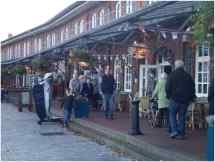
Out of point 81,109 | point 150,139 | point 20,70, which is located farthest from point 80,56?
point 20,70

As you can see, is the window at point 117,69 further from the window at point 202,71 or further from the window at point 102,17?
the window at point 202,71

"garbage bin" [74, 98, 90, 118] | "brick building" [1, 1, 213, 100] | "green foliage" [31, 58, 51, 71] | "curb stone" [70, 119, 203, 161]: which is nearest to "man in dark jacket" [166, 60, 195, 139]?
"brick building" [1, 1, 213, 100]

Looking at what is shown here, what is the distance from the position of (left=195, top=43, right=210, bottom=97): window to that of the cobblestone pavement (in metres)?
4.33

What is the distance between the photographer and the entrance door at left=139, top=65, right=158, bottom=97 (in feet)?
61.1

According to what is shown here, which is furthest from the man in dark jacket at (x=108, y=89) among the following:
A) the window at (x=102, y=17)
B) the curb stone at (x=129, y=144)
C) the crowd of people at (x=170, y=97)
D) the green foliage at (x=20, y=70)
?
the green foliage at (x=20, y=70)

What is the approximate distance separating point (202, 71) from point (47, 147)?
6.30 meters

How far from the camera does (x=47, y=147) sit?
1120 centimetres

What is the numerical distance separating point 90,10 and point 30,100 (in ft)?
24.6

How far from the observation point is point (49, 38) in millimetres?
40156

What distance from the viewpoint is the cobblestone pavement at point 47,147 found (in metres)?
9.89

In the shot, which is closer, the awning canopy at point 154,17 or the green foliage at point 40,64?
the awning canopy at point 154,17

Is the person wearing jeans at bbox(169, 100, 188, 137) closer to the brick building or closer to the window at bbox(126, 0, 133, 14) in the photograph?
the brick building

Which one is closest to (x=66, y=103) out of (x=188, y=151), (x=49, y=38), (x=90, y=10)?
(x=188, y=151)

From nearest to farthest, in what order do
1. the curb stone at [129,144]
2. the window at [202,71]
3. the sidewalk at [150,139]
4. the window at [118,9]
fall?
the curb stone at [129,144], the sidewalk at [150,139], the window at [202,71], the window at [118,9]
